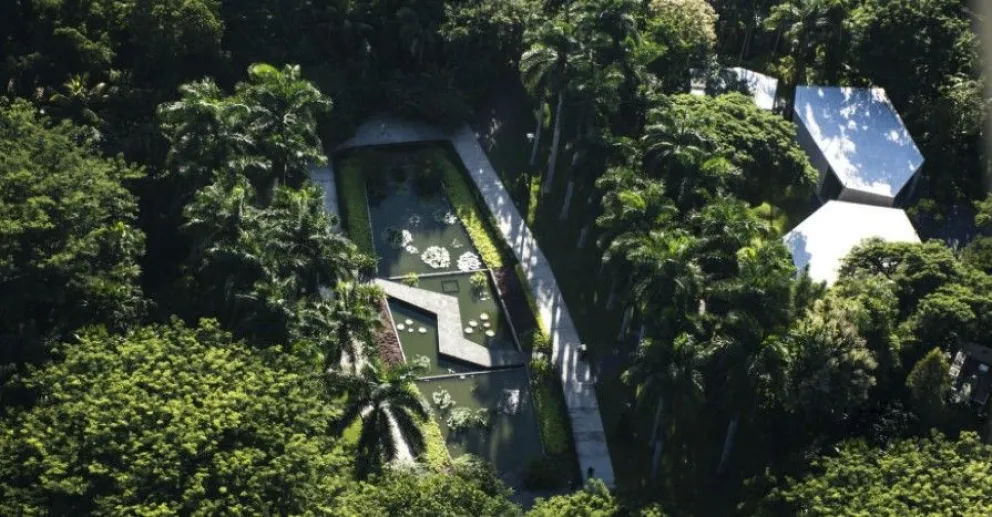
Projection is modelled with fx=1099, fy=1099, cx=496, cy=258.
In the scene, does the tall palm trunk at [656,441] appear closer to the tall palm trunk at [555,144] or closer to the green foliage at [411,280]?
the green foliage at [411,280]

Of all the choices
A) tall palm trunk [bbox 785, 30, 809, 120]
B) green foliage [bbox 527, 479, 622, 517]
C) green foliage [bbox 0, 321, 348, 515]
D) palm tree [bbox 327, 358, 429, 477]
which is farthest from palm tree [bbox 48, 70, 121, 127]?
A: tall palm trunk [bbox 785, 30, 809, 120]

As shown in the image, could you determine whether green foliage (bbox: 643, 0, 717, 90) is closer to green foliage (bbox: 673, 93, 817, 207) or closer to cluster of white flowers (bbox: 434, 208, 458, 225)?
green foliage (bbox: 673, 93, 817, 207)

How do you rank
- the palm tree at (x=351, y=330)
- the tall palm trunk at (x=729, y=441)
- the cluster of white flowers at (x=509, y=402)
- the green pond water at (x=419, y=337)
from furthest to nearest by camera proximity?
the green pond water at (x=419, y=337) → the cluster of white flowers at (x=509, y=402) → the tall palm trunk at (x=729, y=441) → the palm tree at (x=351, y=330)

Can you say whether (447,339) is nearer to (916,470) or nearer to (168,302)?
(168,302)

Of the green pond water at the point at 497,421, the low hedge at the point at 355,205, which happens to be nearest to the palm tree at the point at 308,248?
the green pond water at the point at 497,421

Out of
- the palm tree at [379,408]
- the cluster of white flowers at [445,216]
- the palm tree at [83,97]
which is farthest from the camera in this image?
the cluster of white flowers at [445,216]

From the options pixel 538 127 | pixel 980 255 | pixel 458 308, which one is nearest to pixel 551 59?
pixel 538 127

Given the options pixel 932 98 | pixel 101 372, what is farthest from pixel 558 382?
pixel 932 98

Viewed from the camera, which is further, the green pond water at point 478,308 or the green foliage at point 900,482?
the green pond water at point 478,308
